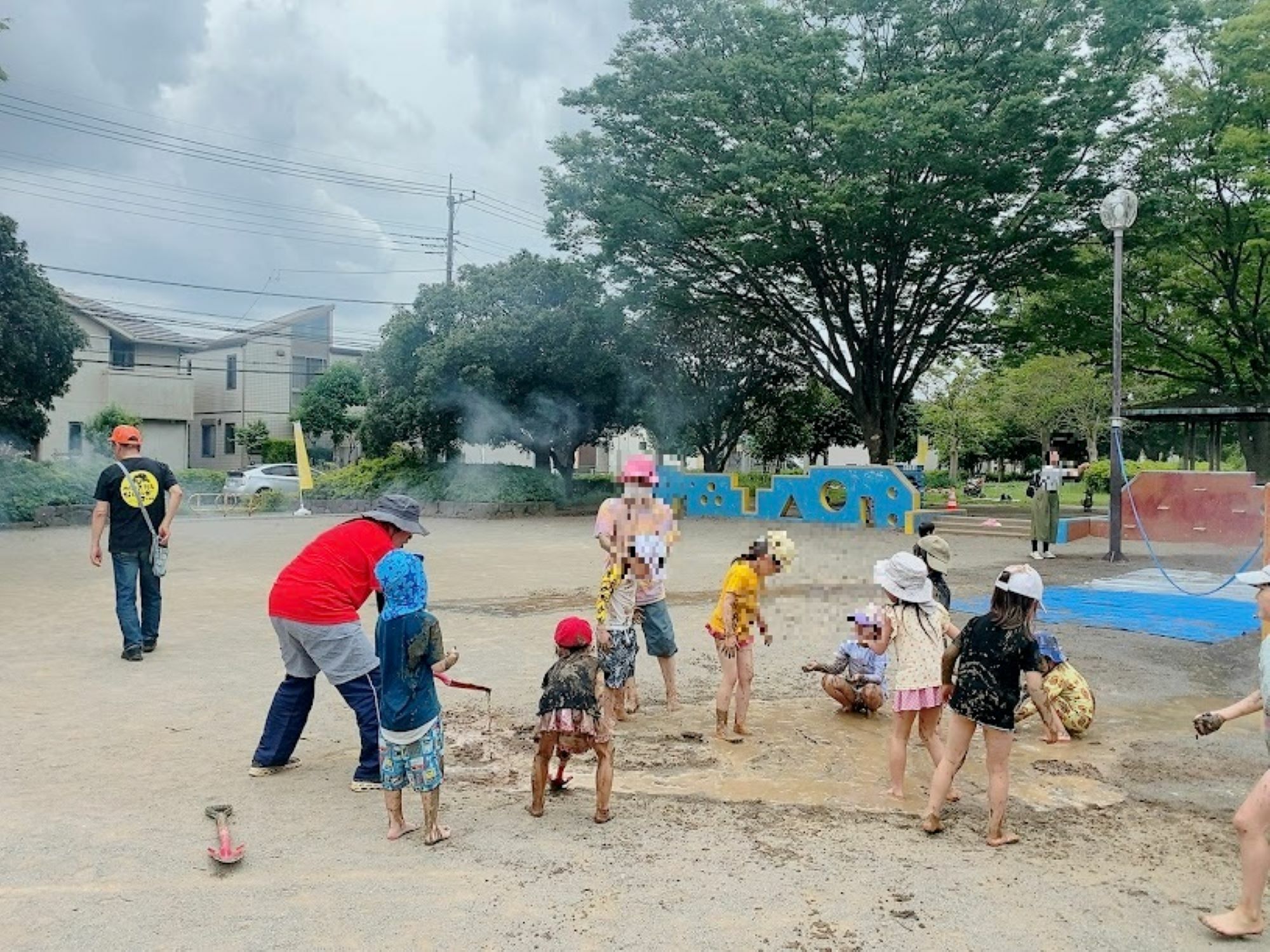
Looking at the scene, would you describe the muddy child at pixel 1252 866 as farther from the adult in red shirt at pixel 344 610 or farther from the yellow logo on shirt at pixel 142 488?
the yellow logo on shirt at pixel 142 488

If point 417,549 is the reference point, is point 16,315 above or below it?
above

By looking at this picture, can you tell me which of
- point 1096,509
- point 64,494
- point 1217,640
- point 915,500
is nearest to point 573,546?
point 915,500

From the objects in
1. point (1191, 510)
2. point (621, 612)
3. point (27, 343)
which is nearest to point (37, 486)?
point (27, 343)

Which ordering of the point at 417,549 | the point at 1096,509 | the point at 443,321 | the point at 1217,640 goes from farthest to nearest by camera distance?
the point at 443,321, the point at 1096,509, the point at 417,549, the point at 1217,640

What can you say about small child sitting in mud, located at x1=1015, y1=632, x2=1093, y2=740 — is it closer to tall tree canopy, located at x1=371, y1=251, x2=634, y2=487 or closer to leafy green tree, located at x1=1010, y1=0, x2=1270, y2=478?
leafy green tree, located at x1=1010, y1=0, x2=1270, y2=478

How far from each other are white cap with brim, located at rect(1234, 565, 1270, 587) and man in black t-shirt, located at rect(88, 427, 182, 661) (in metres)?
7.12

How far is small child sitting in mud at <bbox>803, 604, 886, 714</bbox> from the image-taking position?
20.9ft

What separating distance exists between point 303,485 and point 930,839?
2501 centimetres

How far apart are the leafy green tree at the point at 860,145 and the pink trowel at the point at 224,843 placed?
17566 mm

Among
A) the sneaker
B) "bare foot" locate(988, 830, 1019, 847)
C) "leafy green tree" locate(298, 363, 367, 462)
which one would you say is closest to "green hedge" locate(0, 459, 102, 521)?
"leafy green tree" locate(298, 363, 367, 462)

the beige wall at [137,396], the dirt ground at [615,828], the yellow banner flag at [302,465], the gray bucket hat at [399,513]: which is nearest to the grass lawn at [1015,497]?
the dirt ground at [615,828]

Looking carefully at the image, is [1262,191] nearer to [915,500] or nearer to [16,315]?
[915,500]

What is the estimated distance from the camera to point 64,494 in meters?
22.1

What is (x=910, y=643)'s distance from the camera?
4676 millimetres
